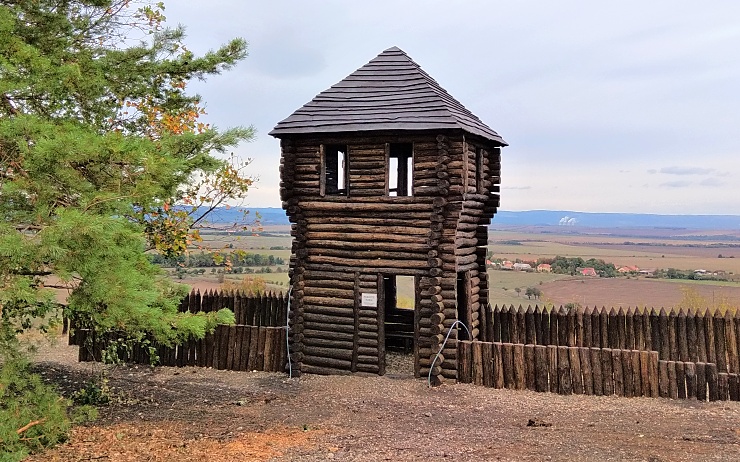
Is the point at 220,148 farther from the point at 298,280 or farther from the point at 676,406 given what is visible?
the point at 676,406

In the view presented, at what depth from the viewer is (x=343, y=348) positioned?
48.0ft

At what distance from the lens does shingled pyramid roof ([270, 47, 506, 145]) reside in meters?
14.0

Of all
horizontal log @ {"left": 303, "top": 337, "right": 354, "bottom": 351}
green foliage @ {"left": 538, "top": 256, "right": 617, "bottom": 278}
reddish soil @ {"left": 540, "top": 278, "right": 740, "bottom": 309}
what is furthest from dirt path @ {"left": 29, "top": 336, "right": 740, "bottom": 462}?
green foliage @ {"left": 538, "top": 256, "right": 617, "bottom": 278}

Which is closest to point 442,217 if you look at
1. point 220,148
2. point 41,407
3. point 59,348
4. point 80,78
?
point 220,148

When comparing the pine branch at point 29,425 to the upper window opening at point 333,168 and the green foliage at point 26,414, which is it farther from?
the upper window opening at point 333,168

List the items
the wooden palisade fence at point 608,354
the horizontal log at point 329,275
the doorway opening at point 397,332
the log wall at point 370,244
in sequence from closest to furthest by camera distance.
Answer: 1. the wooden palisade fence at point 608,354
2. the log wall at point 370,244
3. the horizontal log at point 329,275
4. the doorway opening at point 397,332

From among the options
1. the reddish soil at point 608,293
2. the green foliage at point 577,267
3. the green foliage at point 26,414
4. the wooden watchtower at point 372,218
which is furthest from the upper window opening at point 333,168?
the green foliage at point 577,267

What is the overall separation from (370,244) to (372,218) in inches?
24.2

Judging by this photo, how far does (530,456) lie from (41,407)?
7.09m

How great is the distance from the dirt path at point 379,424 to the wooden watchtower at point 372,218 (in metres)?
1.07

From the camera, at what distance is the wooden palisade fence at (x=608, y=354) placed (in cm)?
1244

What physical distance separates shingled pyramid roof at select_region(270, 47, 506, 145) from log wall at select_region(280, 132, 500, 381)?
1.22 feet

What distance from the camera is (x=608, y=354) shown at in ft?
41.9

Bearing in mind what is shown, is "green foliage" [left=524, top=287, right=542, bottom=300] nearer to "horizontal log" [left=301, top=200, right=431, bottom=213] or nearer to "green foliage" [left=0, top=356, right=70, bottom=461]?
"horizontal log" [left=301, top=200, right=431, bottom=213]
